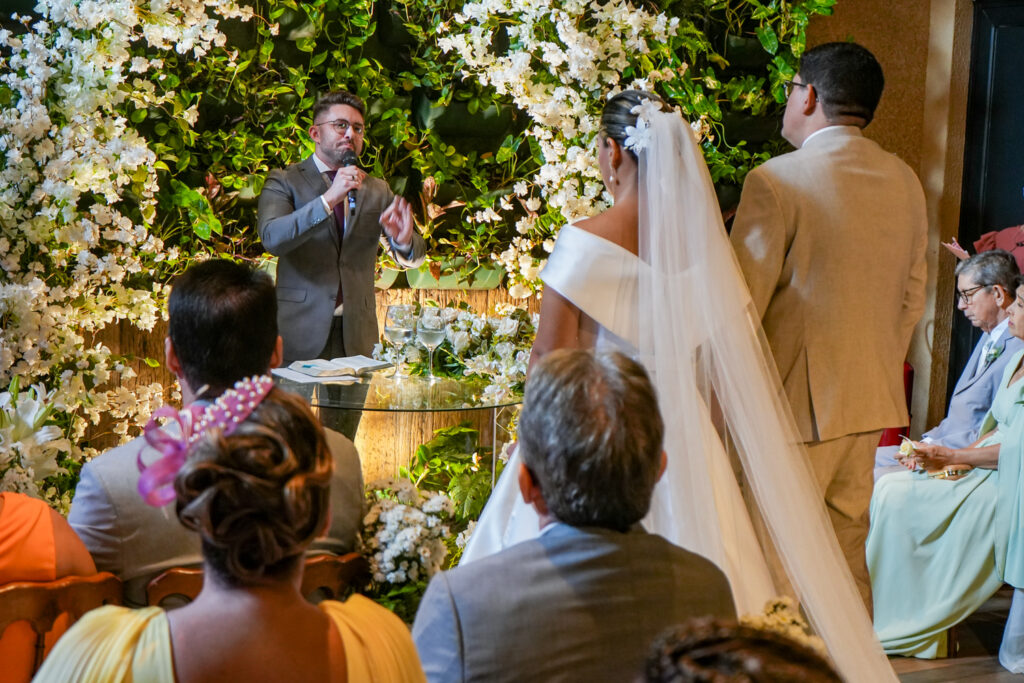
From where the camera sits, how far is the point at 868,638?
2555mm

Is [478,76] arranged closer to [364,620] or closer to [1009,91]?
[1009,91]

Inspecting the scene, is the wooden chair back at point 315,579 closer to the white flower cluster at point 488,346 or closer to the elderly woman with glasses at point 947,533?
the white flower cluster at point 488,346

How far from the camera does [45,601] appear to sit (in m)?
1.63

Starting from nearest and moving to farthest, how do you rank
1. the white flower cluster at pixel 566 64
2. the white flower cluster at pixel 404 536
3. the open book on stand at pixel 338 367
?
the white flower cluster at pixel 404 536, the open book on stand at pixel 338 367, the white flower cluster at pixel 566 64

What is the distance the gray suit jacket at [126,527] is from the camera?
69.6 inches

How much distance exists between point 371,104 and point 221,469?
353 cm

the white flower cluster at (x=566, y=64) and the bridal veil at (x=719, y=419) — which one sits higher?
the white flower cluster at (x=566, y=64)

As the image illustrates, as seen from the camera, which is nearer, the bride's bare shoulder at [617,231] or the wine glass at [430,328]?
the bride's bare shoulder at [617,231]

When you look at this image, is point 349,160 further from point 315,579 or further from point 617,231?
point 315,579

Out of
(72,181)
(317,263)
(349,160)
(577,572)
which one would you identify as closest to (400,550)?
(577,572)

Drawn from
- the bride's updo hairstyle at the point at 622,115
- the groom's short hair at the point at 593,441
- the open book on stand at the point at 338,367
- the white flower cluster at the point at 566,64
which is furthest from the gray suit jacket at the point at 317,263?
the groom's short hair at the point at 593,441

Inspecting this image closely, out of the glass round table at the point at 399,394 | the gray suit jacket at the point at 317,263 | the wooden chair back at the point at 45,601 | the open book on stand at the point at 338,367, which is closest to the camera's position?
the wooden chair back at the point at 45,601

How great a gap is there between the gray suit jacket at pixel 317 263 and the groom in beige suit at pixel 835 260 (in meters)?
1.81

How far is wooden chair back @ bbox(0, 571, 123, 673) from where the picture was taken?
5.24 ft
